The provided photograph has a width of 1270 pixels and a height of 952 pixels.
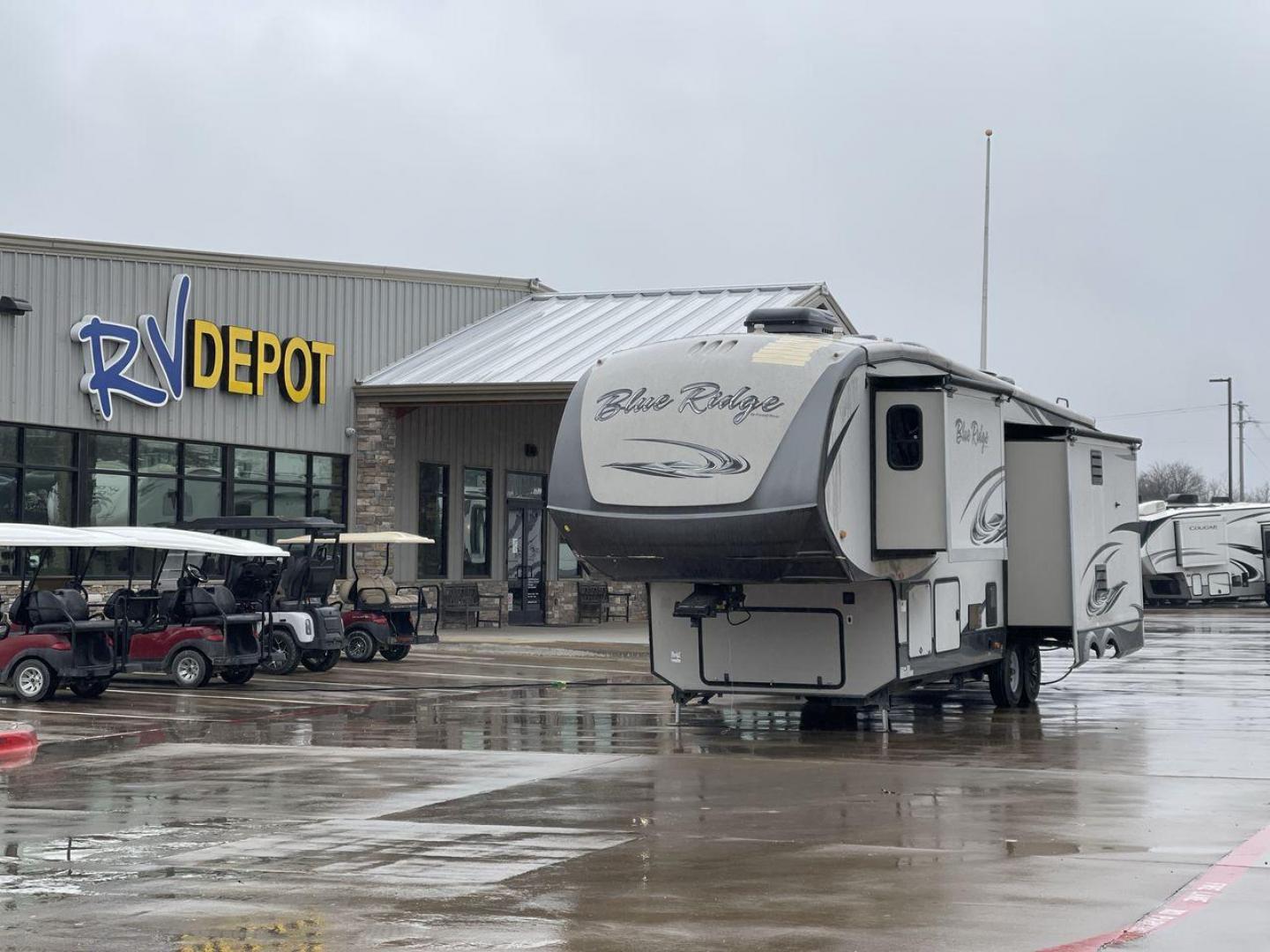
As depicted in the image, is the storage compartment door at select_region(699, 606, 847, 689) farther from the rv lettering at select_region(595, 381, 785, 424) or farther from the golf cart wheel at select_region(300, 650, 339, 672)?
the golf cart wheel at select_region(300, 650, 339, 672)

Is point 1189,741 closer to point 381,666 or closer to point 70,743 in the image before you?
point 70,743

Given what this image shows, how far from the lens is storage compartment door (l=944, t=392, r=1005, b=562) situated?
643 inches

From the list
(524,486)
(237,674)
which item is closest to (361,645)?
(237,674)

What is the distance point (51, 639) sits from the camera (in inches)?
758

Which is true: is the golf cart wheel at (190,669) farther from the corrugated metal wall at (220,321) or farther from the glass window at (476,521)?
the glass window at (476,521)

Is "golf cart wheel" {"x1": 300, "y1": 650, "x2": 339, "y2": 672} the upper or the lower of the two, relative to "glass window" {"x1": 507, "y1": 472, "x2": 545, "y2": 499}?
lower

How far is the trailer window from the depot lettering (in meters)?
17.4

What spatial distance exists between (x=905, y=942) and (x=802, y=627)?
28.4ft

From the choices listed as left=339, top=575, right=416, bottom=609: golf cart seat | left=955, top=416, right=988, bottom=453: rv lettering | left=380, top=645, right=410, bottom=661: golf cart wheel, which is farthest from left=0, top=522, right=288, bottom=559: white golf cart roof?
left=955, top=416, right=988, bottom=453: rv lettering

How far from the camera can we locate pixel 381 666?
25.4 metres

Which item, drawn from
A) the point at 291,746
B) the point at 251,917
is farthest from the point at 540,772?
the point at 251,917

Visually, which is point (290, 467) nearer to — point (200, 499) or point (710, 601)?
point (200, 499)

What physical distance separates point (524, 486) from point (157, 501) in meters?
10.9

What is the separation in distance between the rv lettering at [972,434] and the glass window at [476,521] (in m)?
20.8
